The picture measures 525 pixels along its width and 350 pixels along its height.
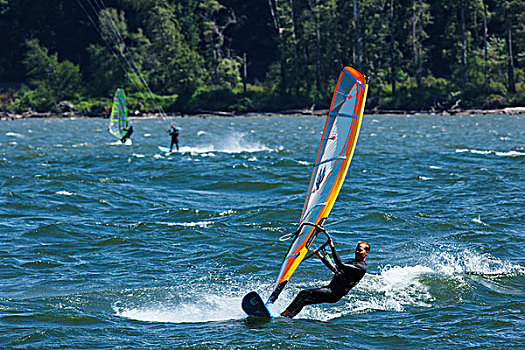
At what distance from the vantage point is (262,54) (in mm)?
100312

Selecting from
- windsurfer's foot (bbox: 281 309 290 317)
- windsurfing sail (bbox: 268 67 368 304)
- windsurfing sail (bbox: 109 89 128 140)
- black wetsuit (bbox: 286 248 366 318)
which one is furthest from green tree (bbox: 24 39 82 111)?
black wetsuit (bbox: 286 248 366 318)

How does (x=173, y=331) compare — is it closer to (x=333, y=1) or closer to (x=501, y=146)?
(x=501, y=146)

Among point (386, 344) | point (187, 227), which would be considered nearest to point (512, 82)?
point (187, 227)

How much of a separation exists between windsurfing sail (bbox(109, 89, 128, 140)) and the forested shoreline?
138 ft

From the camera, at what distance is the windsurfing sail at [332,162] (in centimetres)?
887

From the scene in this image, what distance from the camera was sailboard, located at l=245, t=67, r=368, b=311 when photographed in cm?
886

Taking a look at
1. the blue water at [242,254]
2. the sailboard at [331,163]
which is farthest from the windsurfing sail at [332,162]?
the blue water at [242,254]

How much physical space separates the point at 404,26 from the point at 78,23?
162 ft

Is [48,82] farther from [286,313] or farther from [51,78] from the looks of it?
[286,313]

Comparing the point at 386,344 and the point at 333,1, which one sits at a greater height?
the point at 333,1

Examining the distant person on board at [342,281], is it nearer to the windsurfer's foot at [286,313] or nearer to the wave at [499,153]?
the windsurfer's foot at [286,313]

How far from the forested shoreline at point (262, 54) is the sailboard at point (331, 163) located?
60.1 metres

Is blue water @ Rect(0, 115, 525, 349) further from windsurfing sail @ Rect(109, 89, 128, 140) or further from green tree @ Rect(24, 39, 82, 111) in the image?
green tree @ Rect(24, 39, 82, 111)

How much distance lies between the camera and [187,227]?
1584cm
